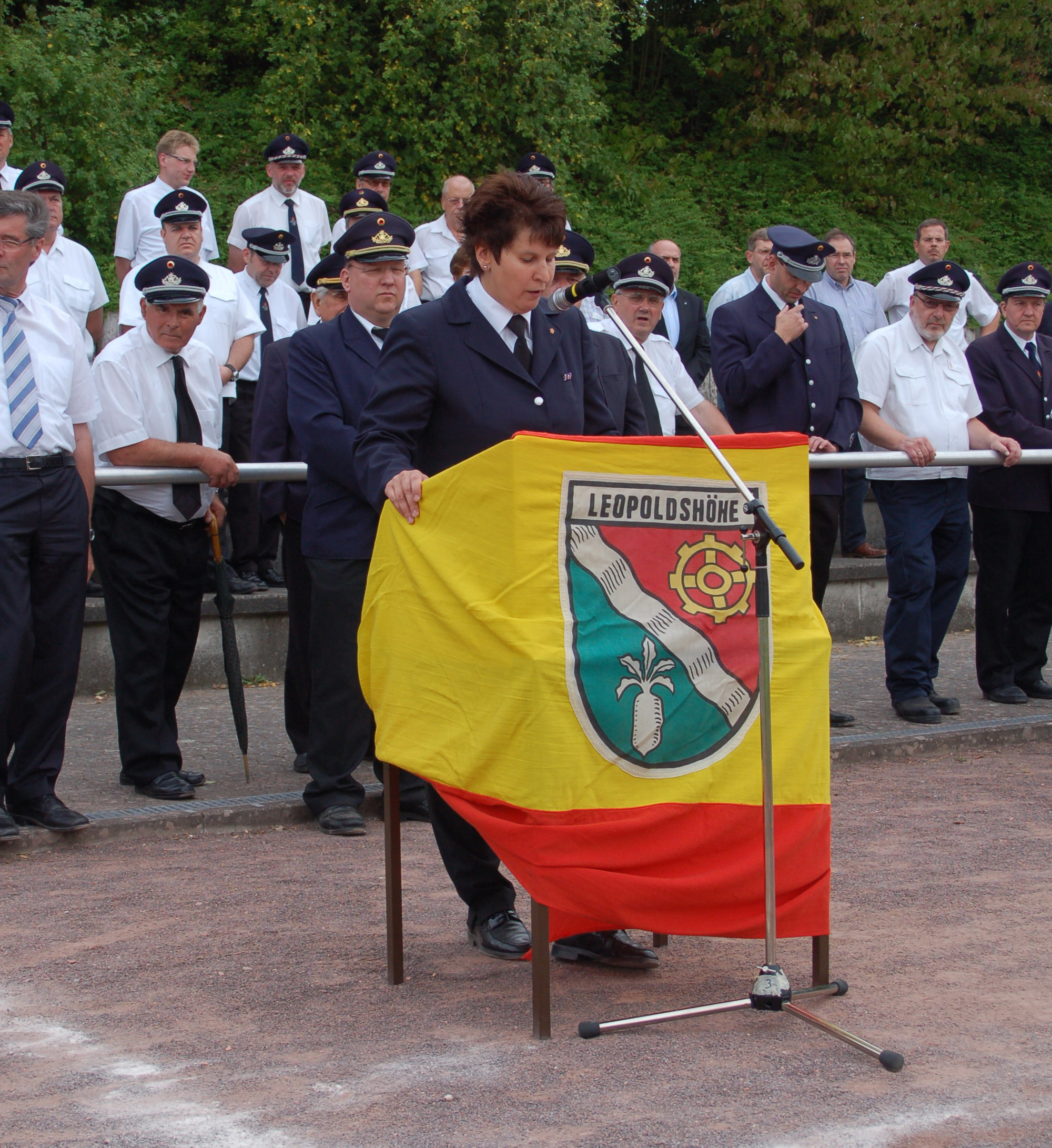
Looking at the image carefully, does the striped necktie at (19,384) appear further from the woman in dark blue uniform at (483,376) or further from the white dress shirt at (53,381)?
the woman in dark blue uniform at (483,376)

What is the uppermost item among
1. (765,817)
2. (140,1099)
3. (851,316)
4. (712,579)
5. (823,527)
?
(851,316)

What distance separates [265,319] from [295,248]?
1.26 m

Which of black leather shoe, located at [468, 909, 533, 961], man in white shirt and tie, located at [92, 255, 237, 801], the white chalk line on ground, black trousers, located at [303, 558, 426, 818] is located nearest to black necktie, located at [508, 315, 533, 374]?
black leather shoe, located at [468, 909, 533, 961]

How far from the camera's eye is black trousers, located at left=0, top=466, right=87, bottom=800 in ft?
19.2

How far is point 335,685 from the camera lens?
645 centimetres

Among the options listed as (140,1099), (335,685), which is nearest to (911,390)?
(335,685)

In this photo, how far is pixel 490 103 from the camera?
15.9 m

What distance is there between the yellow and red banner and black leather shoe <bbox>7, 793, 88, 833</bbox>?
2.18 m

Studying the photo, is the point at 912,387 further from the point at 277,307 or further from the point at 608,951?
the point at 608,951

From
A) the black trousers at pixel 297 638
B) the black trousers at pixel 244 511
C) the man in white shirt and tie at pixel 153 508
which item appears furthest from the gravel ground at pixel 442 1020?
the black trousers at pixel 244 511

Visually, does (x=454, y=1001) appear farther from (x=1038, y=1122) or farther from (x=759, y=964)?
(x=1038, y=1122)

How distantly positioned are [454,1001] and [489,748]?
752 mm

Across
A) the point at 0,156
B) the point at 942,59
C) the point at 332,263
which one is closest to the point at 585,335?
the point at 332,263

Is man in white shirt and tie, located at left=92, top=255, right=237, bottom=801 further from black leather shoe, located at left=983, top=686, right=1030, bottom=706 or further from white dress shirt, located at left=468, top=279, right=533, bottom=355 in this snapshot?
black leather shoe, located at left=983, top=686, right=1030, bottom=706
